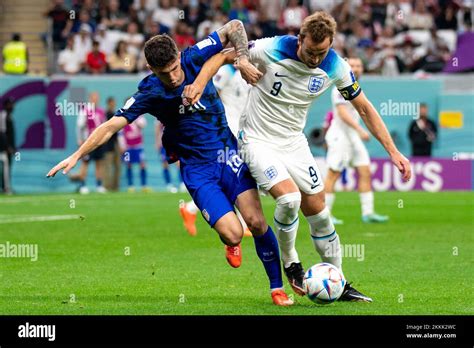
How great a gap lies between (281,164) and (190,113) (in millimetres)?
945

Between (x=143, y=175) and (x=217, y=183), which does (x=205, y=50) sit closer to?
(x=217, y=183)

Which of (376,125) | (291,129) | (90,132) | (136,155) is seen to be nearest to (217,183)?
(291,129)

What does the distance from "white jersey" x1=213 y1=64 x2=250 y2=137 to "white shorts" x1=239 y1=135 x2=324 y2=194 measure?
19.5 feet

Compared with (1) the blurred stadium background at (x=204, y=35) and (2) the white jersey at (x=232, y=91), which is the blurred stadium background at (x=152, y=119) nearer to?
(1) the blurred stadium background at (x=204, y=35)

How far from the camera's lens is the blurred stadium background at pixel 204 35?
29.4 meters

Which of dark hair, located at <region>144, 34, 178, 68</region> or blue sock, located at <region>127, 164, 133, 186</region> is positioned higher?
dark hair, located at <region>144, 34, 178, 68</region>

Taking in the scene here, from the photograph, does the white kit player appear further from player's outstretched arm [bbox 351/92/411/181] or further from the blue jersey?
the blue jersey

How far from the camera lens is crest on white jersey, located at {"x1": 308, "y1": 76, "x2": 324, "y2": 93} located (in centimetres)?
991

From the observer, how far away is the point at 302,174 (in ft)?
33.0

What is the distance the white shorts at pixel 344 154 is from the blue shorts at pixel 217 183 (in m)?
8.53

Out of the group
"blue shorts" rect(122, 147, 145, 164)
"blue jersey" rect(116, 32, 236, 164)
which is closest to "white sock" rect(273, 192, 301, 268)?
"blue jersey" rect(116, 32, 236, 164)

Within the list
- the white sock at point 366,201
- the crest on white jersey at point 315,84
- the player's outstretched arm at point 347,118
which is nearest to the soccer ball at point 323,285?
the crest on white jersey at point 315,84

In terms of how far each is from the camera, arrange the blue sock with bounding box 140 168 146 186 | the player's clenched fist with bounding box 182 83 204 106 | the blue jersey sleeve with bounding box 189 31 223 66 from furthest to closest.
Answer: the blue sock with bounding box 140 168 146 186 → the blue jersey sleeve with bounding box 189 31 223 66 → the player's clenched fist with bounding box 182 83 204 106
